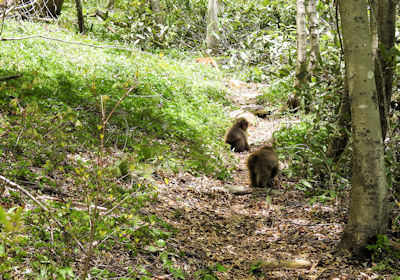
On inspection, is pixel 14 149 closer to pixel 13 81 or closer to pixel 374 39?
pixel 13 81

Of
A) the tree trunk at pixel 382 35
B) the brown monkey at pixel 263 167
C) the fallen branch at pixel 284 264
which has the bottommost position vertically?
the fallen branch at pixel 284 264

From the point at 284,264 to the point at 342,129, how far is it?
88.7 inches

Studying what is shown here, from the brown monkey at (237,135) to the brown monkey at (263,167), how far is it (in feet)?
5.22

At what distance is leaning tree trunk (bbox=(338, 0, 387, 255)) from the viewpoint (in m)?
3.72

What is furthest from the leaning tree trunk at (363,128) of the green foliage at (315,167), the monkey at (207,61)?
the monkey at (207,61)

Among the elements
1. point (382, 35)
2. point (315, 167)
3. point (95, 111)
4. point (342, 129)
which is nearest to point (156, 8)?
point (95, 111)

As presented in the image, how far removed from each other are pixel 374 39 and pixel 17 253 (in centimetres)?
402

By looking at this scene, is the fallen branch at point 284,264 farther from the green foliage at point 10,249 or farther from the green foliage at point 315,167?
the green foliage at point 10,249

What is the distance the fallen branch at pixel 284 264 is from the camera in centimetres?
410

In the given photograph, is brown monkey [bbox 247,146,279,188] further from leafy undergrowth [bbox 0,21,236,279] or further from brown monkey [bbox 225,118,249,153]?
brown monkey [bbox 225,118,249,153]

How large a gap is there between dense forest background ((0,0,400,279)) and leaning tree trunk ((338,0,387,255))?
25 mm

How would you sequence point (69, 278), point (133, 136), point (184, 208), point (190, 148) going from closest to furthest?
point (69, 278), point (184, 208), point (133, 136), point (190, 148)

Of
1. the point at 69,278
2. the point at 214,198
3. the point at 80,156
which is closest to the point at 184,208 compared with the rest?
the point at 214,198

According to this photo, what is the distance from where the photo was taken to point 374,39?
4.27m
